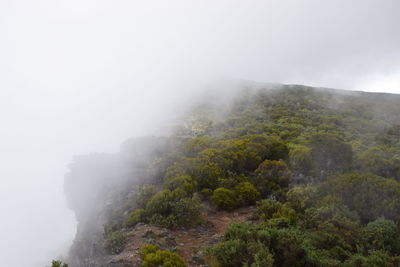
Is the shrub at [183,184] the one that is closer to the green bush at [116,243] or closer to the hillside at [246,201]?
the hillside at [246,201]

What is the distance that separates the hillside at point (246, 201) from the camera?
5.06 m

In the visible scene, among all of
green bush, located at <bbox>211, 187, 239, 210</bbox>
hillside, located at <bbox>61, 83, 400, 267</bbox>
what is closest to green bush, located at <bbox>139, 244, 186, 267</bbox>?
hillside, located at <bbox>61, 83, 400, 267</bbox>

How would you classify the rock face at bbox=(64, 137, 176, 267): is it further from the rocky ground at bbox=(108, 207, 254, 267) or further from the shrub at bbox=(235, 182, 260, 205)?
the shrub at bbox=(235, 182, 260, 205)

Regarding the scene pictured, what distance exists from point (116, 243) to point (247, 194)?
4238 millimetres

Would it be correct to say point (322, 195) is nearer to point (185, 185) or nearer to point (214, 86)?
point (185, 185)

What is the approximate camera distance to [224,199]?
8344 mm

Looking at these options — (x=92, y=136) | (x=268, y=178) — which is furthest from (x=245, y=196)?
(x=92, y=136)

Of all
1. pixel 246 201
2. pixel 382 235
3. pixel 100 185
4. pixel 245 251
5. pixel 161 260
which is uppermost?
pixel 382 235

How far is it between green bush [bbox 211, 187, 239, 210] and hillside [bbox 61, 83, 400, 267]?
3cm

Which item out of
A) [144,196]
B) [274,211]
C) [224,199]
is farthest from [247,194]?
[144,196]

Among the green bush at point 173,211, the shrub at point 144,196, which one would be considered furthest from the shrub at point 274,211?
the shrub at point 144,196

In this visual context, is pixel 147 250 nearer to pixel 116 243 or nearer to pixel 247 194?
pixel 116 243

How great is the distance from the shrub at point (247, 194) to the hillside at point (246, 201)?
0.12 feet

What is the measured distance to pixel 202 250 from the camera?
5891 millimetres
